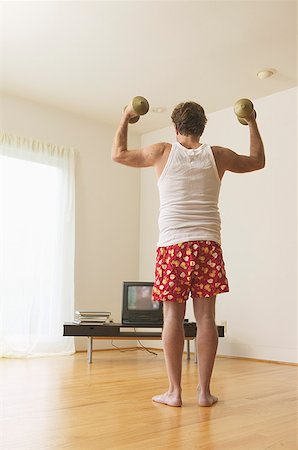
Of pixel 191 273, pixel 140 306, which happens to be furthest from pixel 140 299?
pixel 191 273

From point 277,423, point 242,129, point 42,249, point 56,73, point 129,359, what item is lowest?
point 129,359

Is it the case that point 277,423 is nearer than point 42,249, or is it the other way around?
point 277,423

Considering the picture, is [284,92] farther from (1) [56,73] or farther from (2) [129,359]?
(2) [129,359]

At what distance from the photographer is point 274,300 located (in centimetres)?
430

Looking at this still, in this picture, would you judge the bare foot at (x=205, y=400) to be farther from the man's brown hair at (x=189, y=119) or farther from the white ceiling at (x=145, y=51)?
the white ceiling at (x=145, y=51)

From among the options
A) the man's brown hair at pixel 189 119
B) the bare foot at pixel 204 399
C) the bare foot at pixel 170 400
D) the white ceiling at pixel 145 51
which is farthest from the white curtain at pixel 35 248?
the man's brown hair at pixel 189 119

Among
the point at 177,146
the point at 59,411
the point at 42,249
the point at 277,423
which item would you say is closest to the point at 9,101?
the point at 42,249

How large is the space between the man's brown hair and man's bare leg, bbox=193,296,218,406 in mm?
771

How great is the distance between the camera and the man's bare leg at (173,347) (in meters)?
2.08

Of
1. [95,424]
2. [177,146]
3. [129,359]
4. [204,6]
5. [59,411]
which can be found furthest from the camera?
[129,359]

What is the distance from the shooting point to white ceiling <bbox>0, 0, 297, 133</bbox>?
331 centimetres

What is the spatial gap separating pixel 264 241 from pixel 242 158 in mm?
2322

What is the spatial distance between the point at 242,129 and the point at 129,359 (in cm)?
246

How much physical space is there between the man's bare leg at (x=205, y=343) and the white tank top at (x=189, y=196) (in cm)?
30
